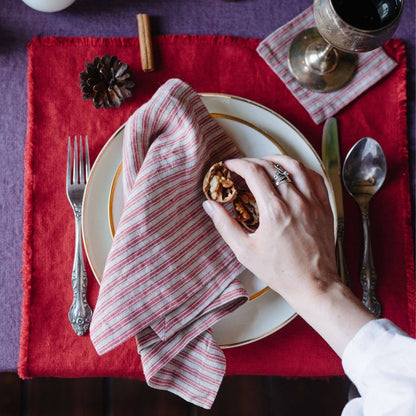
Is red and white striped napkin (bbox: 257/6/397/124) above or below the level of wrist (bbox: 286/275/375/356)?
above

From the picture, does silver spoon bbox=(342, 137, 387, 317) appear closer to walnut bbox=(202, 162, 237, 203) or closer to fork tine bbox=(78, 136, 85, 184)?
walnut bbox=(202, 162, 237, 203)

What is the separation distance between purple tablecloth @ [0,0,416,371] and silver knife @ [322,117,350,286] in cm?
13

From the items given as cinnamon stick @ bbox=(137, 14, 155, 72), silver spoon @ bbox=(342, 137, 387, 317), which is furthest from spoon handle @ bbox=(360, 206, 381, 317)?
cinnamon stick @ bbox=(137, 14, 155, 72)

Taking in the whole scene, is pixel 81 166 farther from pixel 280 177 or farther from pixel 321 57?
pixel 321 57

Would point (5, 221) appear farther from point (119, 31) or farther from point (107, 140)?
point (119, 31)

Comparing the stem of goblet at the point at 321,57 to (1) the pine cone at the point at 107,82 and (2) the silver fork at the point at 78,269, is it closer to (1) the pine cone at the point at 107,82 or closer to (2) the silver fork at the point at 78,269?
(1) the pine cone at the point at 107,82

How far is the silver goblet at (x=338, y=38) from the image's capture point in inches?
24.1

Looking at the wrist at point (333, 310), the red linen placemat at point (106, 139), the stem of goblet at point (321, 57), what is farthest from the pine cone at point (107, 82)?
the wrist at point (333, 310)

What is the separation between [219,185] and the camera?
640mm

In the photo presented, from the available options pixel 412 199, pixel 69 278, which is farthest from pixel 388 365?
pixel 69 278

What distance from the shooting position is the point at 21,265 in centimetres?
72

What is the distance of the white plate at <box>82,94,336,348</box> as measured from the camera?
663mm

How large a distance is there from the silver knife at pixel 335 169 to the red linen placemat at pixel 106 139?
2cm

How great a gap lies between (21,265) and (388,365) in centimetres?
53
